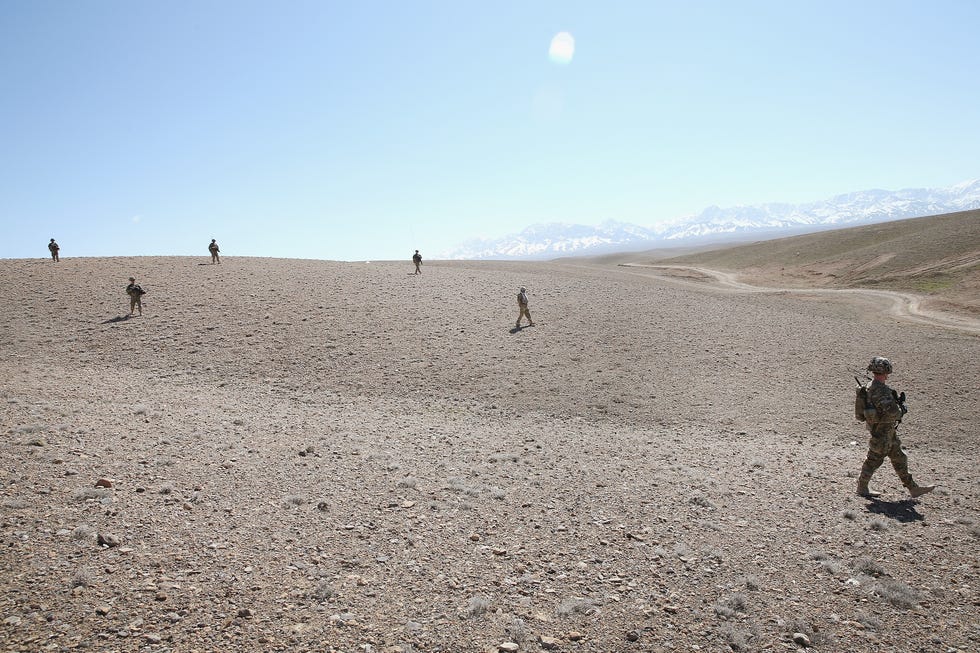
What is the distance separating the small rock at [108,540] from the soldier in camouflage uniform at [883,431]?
1304 cm

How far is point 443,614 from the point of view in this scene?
6039 millimetres

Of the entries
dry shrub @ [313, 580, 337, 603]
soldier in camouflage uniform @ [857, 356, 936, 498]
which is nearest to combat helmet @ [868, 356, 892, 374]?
soldier in camouflage uniform @ [857, 356, 936, 498]

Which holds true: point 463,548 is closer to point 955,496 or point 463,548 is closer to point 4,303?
point 955,496

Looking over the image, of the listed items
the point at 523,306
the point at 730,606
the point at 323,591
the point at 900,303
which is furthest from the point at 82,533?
the point at 900,303

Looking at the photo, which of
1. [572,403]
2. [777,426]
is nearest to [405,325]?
[572,403]

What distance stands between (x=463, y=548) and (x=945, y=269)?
5328cm

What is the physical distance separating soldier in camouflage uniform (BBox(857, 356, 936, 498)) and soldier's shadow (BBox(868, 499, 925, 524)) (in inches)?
12.7

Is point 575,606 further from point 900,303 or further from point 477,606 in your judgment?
point 900,303

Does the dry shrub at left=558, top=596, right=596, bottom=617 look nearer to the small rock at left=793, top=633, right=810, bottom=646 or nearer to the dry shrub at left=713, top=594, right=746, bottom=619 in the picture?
the dry shrub at left=713, top=594, right=746, bottom=619

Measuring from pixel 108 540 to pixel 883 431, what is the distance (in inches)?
533

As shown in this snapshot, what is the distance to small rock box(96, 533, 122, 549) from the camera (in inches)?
265

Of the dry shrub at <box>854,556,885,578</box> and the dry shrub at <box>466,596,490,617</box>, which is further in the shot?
the dry shrub at <box>854,556,885,578</box>

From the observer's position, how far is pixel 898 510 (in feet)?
29.8

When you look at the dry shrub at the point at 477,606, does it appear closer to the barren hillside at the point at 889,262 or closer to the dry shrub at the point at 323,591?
the dry shrub at the point at 323,591
